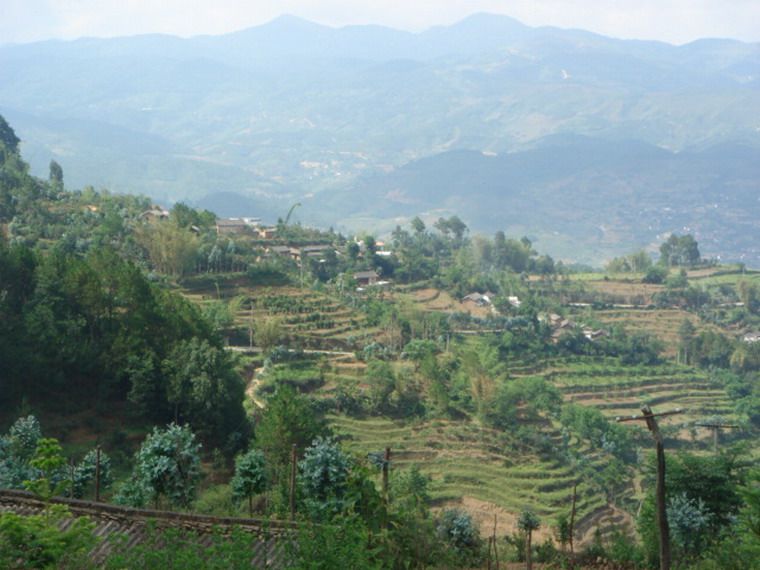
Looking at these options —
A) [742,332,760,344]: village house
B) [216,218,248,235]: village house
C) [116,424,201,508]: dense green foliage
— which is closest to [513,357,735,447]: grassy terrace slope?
[742,332,760,344]: village house

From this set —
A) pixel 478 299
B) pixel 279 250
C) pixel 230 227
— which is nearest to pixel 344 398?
pixel 279 250

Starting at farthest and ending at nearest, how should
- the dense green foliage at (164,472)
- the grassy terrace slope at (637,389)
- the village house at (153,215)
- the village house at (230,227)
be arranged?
1. the village house at (230,227)
2. the village house at (153,215)
3. the grassy terrace slope at (637,389)
4. the dense green foliage at (164,472)

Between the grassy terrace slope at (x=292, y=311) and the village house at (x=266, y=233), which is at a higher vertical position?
the village house at (x=266, y=233)

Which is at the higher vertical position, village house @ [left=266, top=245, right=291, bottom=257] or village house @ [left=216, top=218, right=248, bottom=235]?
village house @ [left=216, top=218, right=248, bottom=235]

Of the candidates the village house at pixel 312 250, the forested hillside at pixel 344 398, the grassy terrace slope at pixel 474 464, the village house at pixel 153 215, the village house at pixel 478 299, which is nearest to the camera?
the forested hillside at pixel 344 398

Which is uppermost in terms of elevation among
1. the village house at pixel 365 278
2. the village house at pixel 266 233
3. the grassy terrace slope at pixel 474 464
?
the village house at pixel 266 233

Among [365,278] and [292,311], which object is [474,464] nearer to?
[292,311]

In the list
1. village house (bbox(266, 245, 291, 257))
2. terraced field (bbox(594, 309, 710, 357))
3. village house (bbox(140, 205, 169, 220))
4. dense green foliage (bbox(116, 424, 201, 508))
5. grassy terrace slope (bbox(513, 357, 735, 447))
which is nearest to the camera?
dense green foliage (bbox(116, 424, 201, 508))

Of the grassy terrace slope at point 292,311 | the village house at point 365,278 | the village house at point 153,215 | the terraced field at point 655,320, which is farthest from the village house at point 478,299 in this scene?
the village house at point 153,215

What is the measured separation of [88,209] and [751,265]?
10668 cm

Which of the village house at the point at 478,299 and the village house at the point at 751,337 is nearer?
the village house at the point at 478,299

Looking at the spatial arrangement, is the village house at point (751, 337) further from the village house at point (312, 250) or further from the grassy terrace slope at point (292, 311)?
the grassy terrace slope at point (292, 311)

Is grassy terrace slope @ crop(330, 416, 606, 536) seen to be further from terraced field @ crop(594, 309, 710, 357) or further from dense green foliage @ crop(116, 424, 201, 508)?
terraced field @ crop(594, 309, 710, 357)

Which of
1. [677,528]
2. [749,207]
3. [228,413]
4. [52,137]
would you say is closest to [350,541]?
[677,528]
